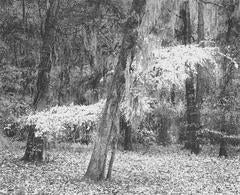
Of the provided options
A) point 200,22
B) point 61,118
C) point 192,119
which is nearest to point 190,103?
point 192,119

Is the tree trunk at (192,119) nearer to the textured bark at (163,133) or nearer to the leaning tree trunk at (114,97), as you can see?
the textured bark at (163,133)

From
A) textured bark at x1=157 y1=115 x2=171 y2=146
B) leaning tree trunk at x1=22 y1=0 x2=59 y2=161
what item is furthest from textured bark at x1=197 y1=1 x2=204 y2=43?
leaning tree trunk at x1=22 y1=0 x2=59 y2=161

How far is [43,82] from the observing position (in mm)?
16922

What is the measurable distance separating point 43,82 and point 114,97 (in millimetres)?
4825

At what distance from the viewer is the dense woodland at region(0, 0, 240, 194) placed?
518 inches

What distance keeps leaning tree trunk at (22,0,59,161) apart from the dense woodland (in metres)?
0.04

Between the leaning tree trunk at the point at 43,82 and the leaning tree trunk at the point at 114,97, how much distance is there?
4.23m

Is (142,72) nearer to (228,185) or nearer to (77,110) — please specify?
(77,110)

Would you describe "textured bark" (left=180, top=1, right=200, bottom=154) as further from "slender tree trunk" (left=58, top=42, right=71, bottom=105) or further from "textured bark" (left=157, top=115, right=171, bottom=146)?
"slender tree trunk" (left=58, top=42, right=71, bottom=105)

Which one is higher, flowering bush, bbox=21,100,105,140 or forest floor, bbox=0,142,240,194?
flowering bush, bbox=21,100,105,140

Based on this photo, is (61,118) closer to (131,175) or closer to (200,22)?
(131,175)

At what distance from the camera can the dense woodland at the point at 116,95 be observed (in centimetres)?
1316

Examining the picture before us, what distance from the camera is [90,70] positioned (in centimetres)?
2497

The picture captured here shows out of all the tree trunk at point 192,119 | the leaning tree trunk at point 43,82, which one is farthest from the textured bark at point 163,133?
the leaning tree trunk at point 43,82
